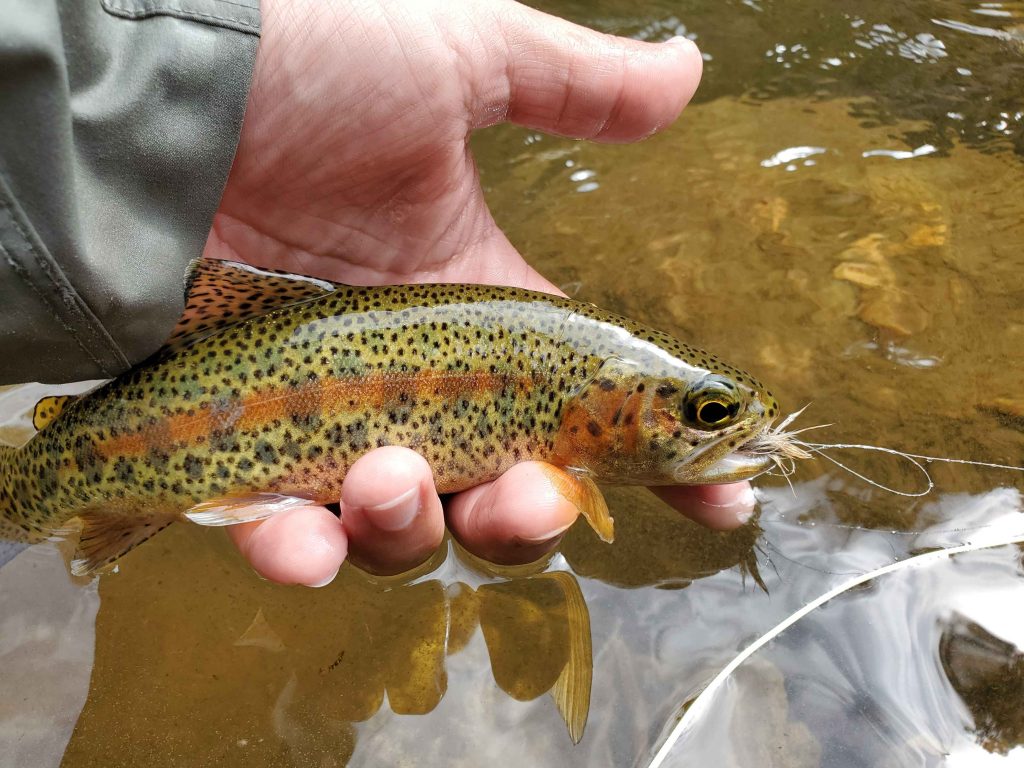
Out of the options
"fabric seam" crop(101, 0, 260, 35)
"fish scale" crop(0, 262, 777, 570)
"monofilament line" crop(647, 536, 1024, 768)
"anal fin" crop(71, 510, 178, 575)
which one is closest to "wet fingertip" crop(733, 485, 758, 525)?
"fish scale" crop(0, 262, 777, 570)

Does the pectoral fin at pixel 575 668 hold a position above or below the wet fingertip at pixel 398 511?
below

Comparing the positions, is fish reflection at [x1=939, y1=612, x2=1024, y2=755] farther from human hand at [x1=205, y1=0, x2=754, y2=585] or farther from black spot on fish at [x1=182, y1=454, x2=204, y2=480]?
black spot on fish at [x1=182, y1=454, x2=204, y2=480]

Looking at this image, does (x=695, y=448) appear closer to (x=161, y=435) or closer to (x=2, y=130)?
(x=161, y=435)

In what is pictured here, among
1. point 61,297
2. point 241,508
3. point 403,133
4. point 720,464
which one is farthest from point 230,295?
point 720,464

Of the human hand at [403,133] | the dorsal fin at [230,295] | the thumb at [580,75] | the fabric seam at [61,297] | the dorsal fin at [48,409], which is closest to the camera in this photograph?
the fabric seam at [61,297]

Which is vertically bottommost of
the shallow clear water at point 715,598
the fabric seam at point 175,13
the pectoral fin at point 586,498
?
the shallow clear water at point 715,598

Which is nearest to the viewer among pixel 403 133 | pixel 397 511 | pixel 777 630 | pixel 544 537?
pixel 397 511

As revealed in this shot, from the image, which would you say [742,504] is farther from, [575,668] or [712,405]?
[575,668]

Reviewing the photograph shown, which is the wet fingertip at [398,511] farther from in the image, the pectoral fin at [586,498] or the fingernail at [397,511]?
the pectoral fin at [586,498]

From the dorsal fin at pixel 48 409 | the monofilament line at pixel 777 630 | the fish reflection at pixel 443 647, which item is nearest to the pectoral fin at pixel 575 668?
the fish reflection at pixel 443 647
